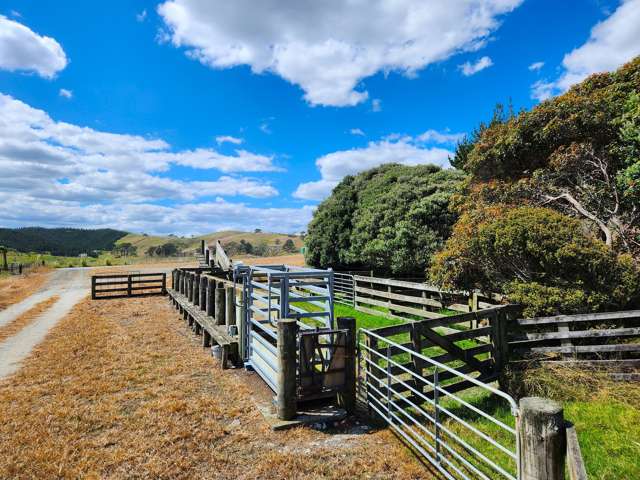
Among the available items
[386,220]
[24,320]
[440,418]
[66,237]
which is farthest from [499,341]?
[66,237]

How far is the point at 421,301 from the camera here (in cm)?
1076

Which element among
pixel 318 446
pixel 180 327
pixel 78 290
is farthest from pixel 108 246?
pixel 318 446

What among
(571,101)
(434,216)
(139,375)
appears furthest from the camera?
(434,216)

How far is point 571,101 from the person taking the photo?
1066 cm

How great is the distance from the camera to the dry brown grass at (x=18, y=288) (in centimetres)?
1840

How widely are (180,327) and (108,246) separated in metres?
150

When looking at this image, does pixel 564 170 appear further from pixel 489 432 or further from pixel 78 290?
pixel 78 290

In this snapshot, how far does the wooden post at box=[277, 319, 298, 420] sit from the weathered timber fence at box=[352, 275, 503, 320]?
5639 millimetres

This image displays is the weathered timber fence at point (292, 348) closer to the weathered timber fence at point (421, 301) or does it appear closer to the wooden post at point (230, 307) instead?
the wooden post at point (230, 307)

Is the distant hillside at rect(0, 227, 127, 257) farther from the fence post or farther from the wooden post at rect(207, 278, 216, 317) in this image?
the wooden post at rect(207, 278, 216, 317)

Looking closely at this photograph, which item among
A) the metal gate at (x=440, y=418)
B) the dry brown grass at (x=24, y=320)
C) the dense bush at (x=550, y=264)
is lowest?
the dry brown grass at (x=24, y=320)

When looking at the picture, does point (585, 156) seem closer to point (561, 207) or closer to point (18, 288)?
point (561, 207)

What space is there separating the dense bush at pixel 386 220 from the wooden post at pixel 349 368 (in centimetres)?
1008

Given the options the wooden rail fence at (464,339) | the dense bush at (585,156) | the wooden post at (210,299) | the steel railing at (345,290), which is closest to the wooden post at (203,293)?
the wooden post at (210,299)
